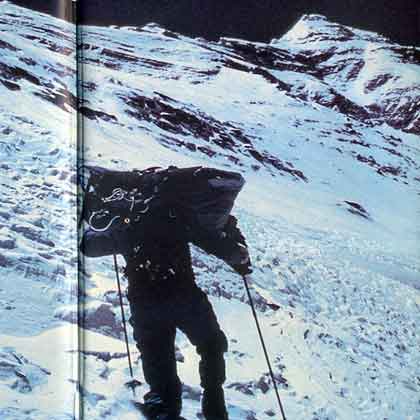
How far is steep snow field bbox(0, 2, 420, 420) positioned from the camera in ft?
6.75

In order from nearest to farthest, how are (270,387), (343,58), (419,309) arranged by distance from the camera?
(270,387)
(419,309)
(343,58)

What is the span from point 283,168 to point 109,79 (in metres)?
0.74

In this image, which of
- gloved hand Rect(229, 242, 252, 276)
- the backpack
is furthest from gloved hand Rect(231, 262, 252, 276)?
the backpack

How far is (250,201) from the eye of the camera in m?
2.22

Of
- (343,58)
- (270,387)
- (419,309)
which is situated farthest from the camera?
(343,58)

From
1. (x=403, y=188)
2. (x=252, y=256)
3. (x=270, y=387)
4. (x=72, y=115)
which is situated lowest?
(x=270, y=387)

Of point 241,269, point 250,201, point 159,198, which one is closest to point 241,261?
point 241,269

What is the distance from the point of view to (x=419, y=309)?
7.25ft

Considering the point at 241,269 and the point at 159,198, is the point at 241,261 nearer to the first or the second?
the point at 241,269

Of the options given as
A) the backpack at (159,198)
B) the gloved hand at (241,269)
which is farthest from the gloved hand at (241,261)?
the backpack at (159,198)

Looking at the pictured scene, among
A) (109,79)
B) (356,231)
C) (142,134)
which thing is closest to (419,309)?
(356,231)

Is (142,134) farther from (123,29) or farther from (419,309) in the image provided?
(419,309)

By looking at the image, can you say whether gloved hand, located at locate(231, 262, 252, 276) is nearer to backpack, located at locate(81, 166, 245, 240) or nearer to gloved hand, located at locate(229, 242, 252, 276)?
gloved hand, located at locate(229, 242, 252, 276)

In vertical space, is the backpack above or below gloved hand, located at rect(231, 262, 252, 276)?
above
